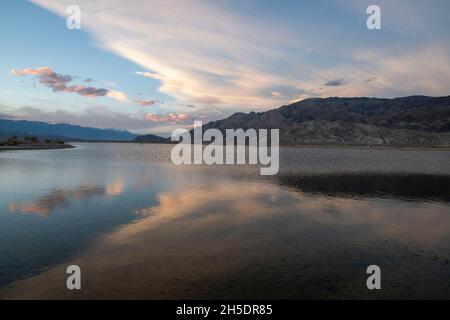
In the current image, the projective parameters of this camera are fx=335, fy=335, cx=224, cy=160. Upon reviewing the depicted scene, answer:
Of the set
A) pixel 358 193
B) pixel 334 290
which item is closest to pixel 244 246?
pixel 334 290

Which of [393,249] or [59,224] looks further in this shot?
[59,224]

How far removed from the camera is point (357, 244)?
17.7m

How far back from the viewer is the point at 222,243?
17.5 m

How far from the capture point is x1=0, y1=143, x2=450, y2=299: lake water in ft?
40.1

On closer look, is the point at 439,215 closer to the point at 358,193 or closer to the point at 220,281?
the point at 358,193

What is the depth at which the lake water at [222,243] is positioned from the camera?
481 inches

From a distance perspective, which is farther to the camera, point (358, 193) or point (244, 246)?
point (358, 193)
